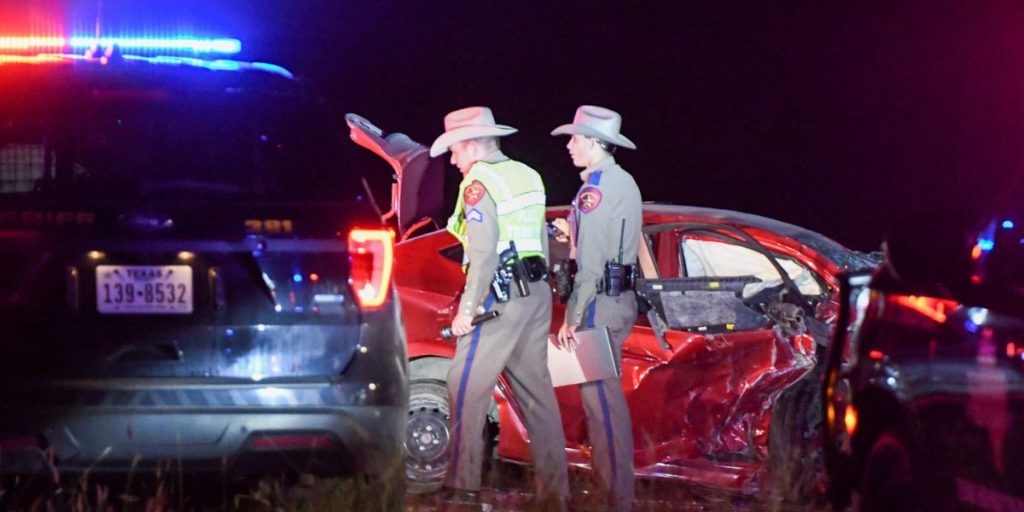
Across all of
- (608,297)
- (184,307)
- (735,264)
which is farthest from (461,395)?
(184,307)

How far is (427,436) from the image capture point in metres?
7.60

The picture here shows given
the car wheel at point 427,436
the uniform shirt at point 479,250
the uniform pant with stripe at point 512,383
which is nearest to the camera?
the uniform shirt at point 479,250

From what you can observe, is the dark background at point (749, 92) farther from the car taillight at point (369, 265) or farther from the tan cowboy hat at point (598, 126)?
the car taillight at point (369, 265)

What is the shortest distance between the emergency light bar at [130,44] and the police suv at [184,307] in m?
0.20

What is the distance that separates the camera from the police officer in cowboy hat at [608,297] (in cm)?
686

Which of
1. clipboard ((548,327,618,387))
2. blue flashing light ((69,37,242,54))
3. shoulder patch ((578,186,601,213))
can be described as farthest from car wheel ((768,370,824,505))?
blue flashing light ((69,37,242,54))

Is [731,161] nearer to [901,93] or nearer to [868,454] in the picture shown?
[901,93]

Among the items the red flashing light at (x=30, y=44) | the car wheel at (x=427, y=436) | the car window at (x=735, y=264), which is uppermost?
the red flashing light at (x=30, y=44)

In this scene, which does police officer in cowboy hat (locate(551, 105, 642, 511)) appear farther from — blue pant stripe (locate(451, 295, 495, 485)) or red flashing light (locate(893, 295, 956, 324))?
red flashing light (locate(893, 295, 956, 324))

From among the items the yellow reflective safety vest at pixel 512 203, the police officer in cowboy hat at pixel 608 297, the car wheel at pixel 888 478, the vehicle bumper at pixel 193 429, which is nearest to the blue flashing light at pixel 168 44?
the vehicle bumper at pixel 193 429

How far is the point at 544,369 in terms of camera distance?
6945mm

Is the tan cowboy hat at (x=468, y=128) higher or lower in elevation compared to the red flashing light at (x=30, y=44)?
lower

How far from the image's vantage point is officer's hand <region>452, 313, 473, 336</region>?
21.8 feet

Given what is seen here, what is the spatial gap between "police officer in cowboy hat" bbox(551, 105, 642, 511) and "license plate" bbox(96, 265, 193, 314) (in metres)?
2.19
